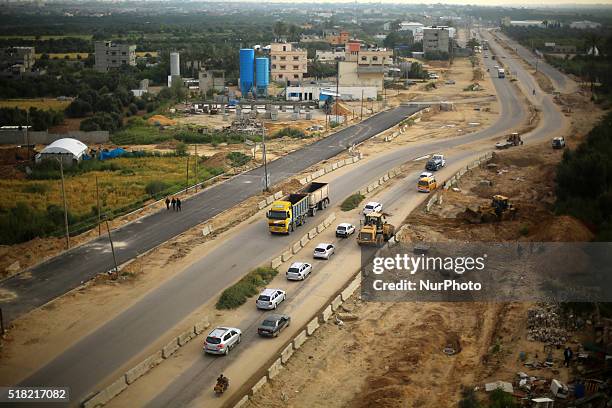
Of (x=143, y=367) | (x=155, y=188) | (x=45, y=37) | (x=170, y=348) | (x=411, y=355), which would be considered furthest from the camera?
(x=45, y=37)

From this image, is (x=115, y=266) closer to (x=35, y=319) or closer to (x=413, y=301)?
(x=35, y=319)

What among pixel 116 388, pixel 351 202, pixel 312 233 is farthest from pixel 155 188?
pixel 116 388

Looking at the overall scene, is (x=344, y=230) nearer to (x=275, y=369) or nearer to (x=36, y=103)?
(x=275, y=369)

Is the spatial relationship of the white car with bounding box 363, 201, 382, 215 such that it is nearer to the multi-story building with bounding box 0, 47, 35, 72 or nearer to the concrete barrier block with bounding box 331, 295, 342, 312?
the concrete barrier block with bounding box 331, 295, 342, 312

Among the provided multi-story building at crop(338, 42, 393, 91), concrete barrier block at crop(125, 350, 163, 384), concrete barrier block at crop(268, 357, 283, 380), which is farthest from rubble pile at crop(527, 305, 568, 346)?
multi-story building at crop(338, 42, 393, 91)

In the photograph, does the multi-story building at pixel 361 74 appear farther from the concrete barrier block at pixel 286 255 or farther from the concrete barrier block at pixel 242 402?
the concrete barrier block at pixel 242 402

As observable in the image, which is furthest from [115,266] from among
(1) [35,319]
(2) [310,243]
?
(2) [310,243]
